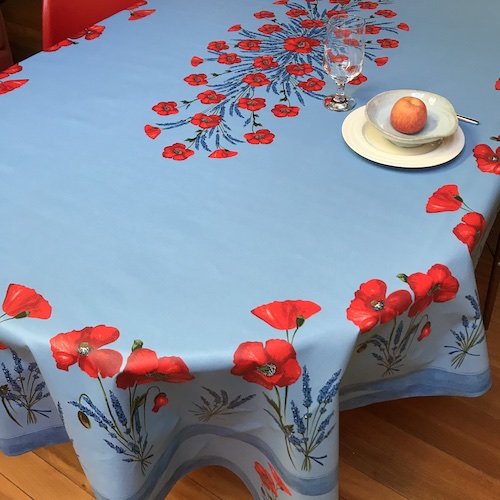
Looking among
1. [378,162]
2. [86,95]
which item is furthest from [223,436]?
[86,95]

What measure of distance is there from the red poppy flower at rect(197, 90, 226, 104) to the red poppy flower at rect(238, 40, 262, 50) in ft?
0.69

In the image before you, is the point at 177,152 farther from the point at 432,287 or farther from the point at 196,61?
the point at 432,287

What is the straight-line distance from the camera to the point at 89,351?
809mm

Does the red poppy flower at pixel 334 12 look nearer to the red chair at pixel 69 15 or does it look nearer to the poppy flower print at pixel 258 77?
the poppy flower print at pixel 258 77

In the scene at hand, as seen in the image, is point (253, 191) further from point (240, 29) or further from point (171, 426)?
point (240, 29)

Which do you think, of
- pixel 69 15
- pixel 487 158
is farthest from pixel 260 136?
pixel 69 15

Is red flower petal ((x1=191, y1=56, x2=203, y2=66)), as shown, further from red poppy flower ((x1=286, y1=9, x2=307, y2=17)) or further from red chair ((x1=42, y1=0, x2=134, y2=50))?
red chair ((x1=42, y1=0, x2=134, y2=50))

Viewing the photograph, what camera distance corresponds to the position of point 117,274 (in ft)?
2.96

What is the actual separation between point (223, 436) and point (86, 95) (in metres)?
0.73

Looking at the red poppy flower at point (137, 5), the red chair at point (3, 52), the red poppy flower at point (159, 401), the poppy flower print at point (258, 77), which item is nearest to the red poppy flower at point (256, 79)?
the poppy flower print at point (258, 77)

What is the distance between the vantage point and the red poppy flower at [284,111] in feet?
3.97

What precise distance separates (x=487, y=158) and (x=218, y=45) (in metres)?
0.67

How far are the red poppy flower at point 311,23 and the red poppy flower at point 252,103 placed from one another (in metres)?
0.37

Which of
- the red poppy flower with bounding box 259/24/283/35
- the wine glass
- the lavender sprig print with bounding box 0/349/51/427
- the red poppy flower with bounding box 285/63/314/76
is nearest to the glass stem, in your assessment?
the wine glass
